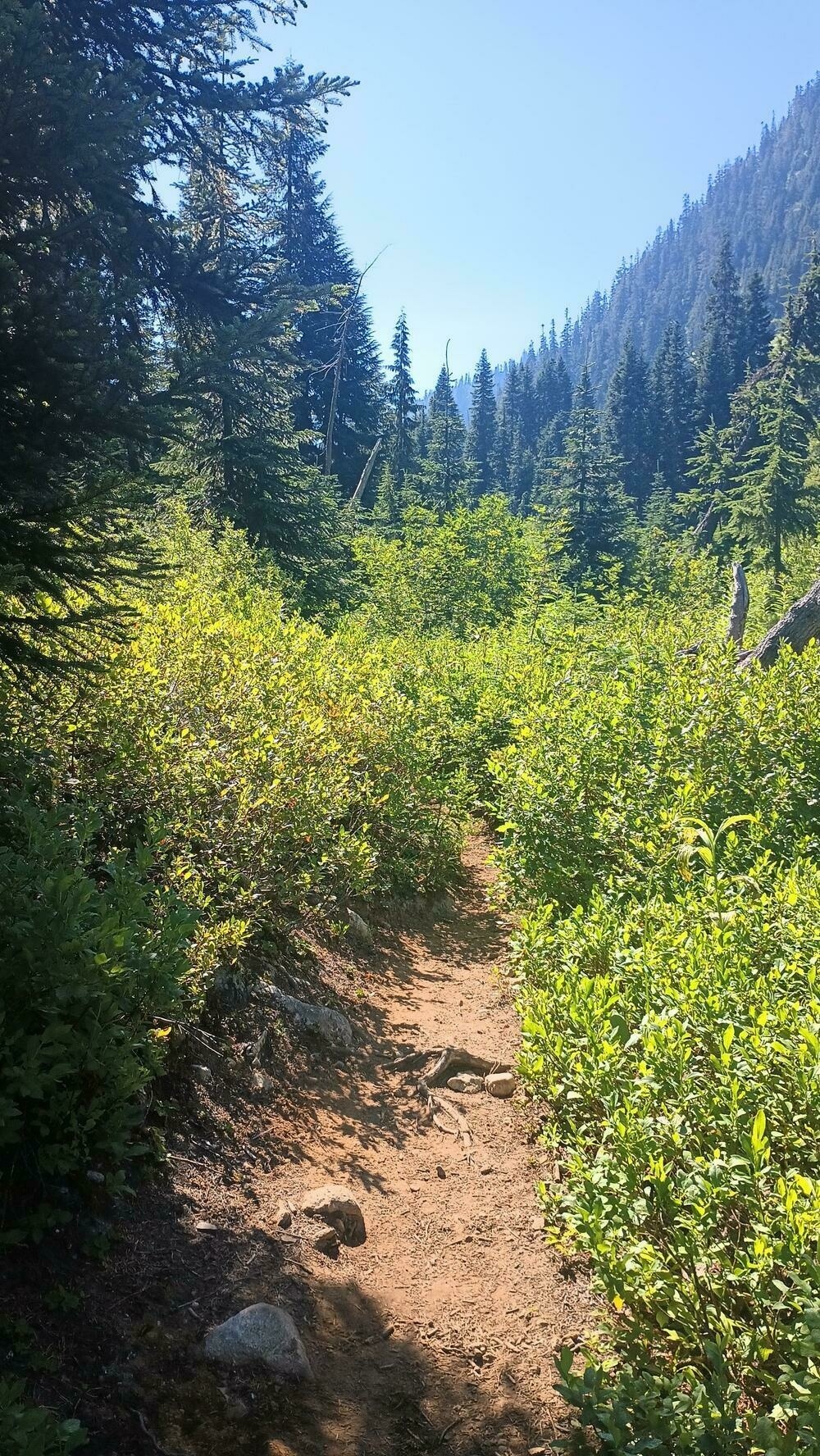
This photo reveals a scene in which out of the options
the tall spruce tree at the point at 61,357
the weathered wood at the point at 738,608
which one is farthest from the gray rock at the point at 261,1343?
the weathered wood at the point at 738,608

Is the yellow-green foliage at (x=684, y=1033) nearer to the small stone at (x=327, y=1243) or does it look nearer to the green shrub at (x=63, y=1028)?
the small stone at (x=327, y=1243)

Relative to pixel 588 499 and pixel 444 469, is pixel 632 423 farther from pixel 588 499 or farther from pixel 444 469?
pixel 588 499

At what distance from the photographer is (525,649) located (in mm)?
10523

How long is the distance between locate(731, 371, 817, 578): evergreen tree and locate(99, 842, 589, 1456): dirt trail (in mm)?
21854

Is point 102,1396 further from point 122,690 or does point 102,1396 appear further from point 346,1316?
point 122,690

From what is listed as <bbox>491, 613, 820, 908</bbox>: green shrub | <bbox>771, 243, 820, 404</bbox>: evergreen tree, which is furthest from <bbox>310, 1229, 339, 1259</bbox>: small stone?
<bbox>771, 243, 820, 404</bbox>: evergreen tree

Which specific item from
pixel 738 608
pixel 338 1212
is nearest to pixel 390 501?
pixel 738 608

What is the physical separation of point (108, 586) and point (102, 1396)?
9.58ft

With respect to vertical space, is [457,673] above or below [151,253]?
below

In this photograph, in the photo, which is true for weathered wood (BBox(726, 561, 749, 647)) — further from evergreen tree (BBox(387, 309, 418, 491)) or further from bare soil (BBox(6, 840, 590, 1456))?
evergreen tree (BBox(387, 309, 418, 491))

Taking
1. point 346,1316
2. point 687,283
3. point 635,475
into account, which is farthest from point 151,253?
point 687,283

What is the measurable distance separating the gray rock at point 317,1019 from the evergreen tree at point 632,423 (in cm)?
6825

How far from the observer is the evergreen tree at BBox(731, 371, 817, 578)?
21812 millimetres

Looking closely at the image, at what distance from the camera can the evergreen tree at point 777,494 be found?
71.6ft
